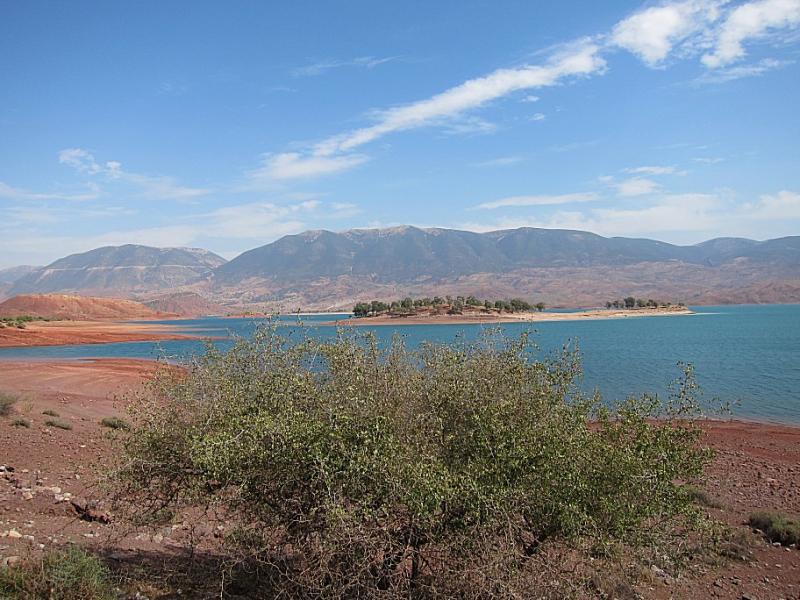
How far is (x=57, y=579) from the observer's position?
25.5 feet

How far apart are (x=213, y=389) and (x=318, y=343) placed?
1.83 m

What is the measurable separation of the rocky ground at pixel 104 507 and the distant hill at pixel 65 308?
131m

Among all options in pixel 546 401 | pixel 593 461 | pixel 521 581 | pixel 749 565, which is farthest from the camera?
pixel 749 565

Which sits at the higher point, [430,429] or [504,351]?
[504,351]

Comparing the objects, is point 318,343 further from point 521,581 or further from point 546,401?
point 521,581

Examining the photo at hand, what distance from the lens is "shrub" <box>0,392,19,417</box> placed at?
2003 cm

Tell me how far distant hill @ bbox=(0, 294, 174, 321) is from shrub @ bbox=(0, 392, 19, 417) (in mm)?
127642

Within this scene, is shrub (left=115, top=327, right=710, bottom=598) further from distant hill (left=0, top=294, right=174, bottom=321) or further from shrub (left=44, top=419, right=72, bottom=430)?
distant hill (left=0, top=294, right=174, bottom=321)

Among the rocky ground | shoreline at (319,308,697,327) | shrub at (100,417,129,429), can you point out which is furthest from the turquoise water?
shoreline at (319,308,697,327)

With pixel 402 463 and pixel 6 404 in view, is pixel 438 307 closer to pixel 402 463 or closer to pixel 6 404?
pixel 6 404

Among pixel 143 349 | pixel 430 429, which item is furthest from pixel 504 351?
pixel 143 349

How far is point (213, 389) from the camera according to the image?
9.03 meters

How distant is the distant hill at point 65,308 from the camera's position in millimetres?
143250

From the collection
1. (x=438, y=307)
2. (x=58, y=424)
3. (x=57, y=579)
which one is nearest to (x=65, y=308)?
(x=438, y=307)
